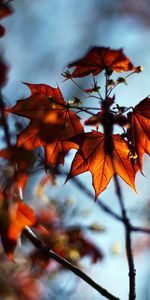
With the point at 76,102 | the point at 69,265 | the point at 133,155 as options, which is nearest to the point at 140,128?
the point at 133,155

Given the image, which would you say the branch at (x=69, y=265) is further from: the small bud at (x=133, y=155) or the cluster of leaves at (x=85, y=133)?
the small bud at (x=133, y=155)

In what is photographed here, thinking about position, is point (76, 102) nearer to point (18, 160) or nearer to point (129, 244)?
point (18, 160)

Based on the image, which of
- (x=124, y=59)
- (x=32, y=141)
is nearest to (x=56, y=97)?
(x=32, y=141)

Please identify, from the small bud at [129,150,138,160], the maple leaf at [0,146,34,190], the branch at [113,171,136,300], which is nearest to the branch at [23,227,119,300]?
the branch at [113,171,136,300]

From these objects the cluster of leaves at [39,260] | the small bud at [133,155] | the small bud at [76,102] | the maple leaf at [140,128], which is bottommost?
the cluster of leaves at [39,260]

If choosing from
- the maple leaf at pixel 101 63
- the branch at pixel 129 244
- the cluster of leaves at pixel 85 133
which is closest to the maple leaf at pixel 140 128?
the cluster of leaves at pixel 85 133

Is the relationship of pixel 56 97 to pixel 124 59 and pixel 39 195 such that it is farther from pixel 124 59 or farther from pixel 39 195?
pixel 39 195
